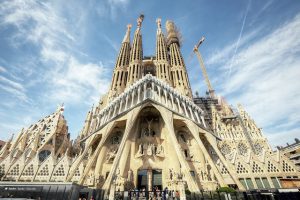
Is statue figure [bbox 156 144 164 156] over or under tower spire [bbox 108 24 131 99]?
under

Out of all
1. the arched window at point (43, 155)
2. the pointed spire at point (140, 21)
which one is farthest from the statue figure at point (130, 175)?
the pointed spire at point (140, 21)

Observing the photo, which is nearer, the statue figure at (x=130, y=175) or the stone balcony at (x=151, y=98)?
the statue figure at (x=130, y=175)

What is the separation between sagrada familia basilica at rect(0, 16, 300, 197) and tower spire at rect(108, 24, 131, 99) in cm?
35

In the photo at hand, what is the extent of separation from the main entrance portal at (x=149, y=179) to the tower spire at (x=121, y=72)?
16982 mm

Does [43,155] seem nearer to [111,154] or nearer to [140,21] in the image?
[111,154]

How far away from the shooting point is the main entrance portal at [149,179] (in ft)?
72.1

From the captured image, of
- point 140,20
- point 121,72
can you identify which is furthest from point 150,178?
point 140,20

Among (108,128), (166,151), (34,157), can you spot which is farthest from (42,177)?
(166,151)

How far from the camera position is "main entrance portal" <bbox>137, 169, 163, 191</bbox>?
2197 centimetres

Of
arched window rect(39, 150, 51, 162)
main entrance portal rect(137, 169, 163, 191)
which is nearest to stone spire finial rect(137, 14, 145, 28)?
arched window rect(39, 150, 51, 162)

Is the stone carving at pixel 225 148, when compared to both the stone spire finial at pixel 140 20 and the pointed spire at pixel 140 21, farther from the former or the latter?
the stone spire finial at pixel 140 20

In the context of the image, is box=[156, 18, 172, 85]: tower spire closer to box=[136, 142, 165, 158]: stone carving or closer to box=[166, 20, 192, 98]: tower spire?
box=[166, 20, 192, 98]: tower spire

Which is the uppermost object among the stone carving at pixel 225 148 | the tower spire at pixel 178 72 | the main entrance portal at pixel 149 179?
the tower spire at pixel 178 72

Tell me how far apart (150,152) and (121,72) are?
2232cm
